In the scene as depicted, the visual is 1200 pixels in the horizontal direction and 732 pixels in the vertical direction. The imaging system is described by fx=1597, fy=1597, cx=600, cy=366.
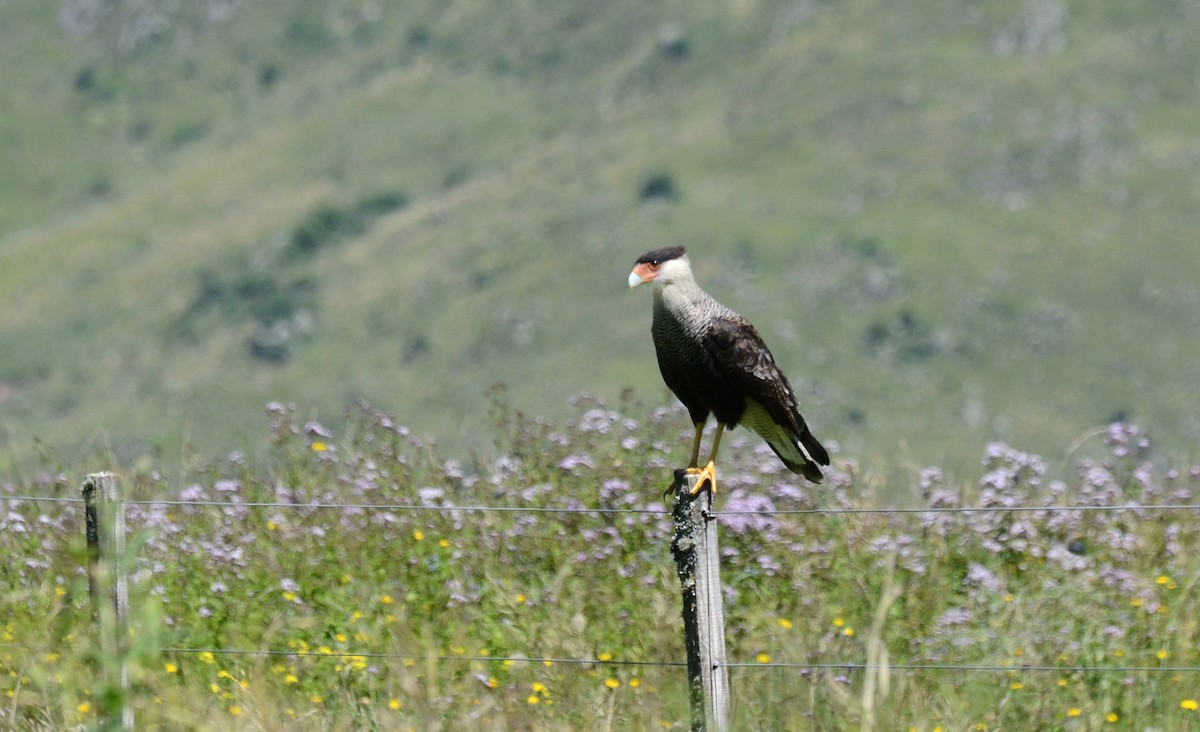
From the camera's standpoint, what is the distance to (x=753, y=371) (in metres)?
6.90

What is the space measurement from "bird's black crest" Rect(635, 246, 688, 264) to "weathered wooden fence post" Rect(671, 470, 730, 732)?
72.6 inches

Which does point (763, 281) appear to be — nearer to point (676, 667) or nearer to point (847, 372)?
point (847, 372)

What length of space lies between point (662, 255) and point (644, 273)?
121 mm

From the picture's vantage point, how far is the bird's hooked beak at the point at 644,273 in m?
6.88

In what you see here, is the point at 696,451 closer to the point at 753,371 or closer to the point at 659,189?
the point at 753,371

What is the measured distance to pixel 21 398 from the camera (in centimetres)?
18262

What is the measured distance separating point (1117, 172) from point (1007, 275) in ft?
74.2

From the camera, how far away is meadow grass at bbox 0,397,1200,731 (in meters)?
5.57

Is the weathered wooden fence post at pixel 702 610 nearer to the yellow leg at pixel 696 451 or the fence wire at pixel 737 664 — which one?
the fence wire at pixel 737 664

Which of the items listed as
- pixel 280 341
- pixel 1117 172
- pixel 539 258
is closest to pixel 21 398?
pixel 280 341

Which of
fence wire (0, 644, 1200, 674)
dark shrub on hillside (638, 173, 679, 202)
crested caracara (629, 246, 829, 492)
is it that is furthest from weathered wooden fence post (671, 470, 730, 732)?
dark shrub on hillside (638, 173, 679, 202)

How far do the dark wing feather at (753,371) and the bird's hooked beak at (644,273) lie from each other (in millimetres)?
332

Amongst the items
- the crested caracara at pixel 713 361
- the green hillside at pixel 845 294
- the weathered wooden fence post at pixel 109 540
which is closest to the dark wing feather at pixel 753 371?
the crested caracara at pixel 713 361

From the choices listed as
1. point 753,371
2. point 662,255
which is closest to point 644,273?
point 662,255
